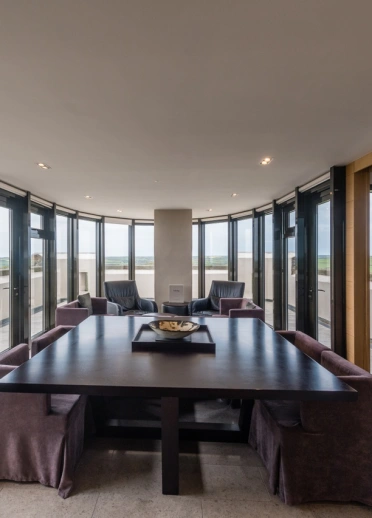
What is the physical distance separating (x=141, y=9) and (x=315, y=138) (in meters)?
1.97

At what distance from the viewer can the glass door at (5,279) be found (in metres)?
4.24

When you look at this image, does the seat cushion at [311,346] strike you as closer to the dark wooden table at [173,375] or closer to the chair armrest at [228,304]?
the dark wooden table at [173,375]

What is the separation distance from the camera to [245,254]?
703 cm

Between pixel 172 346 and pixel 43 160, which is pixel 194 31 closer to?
pixel 172 346

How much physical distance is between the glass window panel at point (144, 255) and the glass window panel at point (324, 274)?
4.60 meters

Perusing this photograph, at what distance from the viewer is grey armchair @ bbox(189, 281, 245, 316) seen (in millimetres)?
5949

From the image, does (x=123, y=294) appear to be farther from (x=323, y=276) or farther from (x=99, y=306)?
(x=323, y=276)

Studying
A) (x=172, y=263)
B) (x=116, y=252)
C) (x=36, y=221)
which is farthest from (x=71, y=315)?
(x=116, y=252)

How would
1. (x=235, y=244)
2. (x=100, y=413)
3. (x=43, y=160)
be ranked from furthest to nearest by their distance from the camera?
(x=235, y=244) → (x=43, y=160) → (x=100, y=413)

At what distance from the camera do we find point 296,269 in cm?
449

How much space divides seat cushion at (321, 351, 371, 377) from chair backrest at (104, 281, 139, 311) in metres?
4.53

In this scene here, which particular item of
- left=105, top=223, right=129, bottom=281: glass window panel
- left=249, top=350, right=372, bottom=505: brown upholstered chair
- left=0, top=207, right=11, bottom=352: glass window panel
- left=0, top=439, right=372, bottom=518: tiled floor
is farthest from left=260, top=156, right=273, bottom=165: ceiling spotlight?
left=105, top=223, right=129, bottom=281: glass window panel

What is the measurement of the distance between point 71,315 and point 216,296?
302 centimetres

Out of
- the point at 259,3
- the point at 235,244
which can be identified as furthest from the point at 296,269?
the point at 259,3
